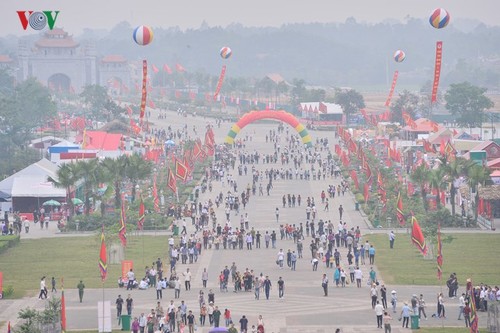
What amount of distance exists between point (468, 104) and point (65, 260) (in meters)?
87.4

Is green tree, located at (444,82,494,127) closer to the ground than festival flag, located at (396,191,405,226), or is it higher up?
higher up

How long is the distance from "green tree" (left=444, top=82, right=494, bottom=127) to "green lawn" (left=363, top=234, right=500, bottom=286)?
73.0 m

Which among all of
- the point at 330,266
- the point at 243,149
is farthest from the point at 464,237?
the point at 243,149

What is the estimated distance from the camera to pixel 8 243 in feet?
236

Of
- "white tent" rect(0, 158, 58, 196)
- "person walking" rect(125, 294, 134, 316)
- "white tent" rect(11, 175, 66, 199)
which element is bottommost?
"person walking" rect(125, 294, 134, 316)

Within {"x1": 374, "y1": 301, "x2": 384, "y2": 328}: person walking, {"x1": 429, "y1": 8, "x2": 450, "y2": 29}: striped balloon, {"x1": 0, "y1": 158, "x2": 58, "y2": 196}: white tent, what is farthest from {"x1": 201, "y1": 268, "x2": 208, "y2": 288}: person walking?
{"x1": 429, "y1": 8, "x2": 450, "y2": 29}: striped balloon

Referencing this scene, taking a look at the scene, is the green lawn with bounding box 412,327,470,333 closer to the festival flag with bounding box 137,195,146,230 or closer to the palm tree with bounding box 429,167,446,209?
the festival flag with bounding box 137,195,146,230

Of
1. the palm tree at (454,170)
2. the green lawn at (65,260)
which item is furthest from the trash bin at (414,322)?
the palm tree at (454,170)

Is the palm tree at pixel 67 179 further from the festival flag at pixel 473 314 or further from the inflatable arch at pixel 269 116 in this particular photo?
the inflatable arch at pixel 269 116

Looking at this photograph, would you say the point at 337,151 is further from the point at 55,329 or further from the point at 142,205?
the point at 55,329

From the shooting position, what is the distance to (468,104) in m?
149

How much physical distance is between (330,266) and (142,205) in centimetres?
1342

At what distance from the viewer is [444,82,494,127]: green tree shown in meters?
146

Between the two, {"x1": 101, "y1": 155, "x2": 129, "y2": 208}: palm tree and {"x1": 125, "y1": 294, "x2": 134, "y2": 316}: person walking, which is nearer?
{"x1": 125, "y1": 294, "x2": 134, "y2": 316}: person walking
